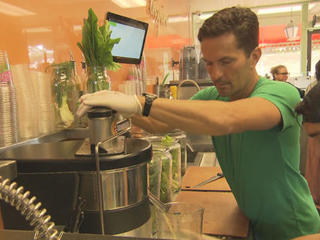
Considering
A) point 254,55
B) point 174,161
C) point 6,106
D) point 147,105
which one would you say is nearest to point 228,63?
point 254,55

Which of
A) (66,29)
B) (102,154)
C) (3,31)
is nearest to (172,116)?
(102,154)

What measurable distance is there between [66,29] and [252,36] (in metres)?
0.87

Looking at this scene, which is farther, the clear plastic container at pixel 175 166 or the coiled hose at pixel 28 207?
the clear plastic container at pixel 175 166

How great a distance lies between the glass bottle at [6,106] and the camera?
0.94 m

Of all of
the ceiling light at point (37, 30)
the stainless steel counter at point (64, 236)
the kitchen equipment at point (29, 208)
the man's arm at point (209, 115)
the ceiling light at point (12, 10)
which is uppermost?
the ceiling light at point (12, 10)

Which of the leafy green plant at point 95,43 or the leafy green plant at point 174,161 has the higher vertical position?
the leafy green plant at point 95,43

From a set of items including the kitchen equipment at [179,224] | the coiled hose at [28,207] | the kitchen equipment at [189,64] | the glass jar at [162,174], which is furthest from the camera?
the kitchen equipment at [189,64]

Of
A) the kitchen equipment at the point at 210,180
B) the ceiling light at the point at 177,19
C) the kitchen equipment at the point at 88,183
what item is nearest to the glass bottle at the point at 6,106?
the kitchen equipment at the point at 88,183

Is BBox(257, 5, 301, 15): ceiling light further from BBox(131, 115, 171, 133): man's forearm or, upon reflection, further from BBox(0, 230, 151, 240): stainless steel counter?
BBox(0, 230, 151, 240): stainless steel counter

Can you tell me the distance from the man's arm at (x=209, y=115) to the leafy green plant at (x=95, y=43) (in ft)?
1.16

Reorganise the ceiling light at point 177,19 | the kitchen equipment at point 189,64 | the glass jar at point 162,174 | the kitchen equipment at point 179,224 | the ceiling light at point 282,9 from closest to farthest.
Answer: the kitchen equipment at point 179,224
the glass jar at point 162,174
the kitchen equipment at point 189,64
the ceiling light at point 177,19
the ceiling light at point 282,9

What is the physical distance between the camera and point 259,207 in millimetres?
1230

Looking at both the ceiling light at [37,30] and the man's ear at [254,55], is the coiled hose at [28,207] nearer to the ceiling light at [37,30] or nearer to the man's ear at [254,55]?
the ceiling light at [37,30]

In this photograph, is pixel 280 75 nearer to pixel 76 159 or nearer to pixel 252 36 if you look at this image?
pixel 252 36
